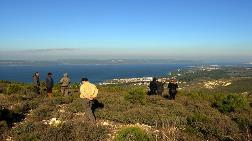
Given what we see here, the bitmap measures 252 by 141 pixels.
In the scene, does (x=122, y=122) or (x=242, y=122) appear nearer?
(x=122, y=122)

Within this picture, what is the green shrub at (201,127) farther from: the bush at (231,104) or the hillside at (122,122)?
the bush at (231,104)

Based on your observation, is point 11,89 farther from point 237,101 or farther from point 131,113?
point 237,101

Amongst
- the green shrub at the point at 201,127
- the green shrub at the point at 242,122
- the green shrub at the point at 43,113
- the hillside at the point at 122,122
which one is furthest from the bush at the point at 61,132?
the green shrub at the point at 242,122

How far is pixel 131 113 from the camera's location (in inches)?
577

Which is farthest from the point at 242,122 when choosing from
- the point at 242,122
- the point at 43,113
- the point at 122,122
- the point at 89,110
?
the point at 43,113

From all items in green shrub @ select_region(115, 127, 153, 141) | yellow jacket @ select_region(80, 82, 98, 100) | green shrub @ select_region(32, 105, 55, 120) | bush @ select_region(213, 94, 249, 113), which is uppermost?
yellow jacket @ select_region(80, 82, 98, 100)

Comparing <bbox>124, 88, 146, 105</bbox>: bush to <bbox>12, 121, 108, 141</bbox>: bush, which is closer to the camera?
<bbox>12, 121, 108, 141</bbox>: bush

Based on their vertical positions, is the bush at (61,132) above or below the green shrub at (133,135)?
below

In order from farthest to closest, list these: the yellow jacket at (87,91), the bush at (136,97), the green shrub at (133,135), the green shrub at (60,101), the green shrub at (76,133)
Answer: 1. the bush at (136,97)
2. the green shrub at (60,101)
3. the yellow jacket at (87,91)
4. the green shrub at (76,133)
5. the green shrub at (133,135)

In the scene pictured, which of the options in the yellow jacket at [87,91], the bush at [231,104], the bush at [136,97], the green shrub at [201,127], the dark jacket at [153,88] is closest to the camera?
the green shrub at [201,127]

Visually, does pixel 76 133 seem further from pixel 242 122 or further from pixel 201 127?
pixel 242 122

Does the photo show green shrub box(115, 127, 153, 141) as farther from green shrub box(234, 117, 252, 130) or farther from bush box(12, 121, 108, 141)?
green shrub box(234, 117, 252, 130)

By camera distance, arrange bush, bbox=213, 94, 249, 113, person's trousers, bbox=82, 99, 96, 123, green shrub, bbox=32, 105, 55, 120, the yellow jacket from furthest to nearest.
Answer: bush, bbox=213, 94, 249, 113, green shrub, bbox=32, 105, 55, 120, the yellow jacket, person's trousers, bbox=82, 99, 96, 123

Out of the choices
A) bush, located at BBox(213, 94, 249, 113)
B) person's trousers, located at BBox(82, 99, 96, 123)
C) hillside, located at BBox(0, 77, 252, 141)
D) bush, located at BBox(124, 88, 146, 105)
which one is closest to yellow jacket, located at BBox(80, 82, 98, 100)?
person's trousers, located at BBox(82, 99, 96, 123)
